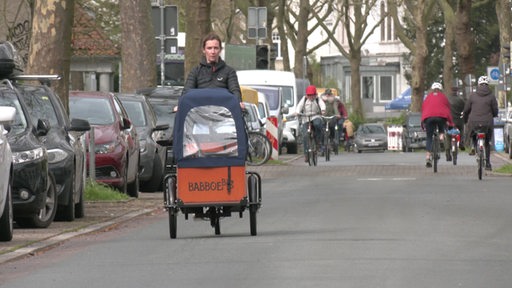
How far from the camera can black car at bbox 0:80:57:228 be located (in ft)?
54.4

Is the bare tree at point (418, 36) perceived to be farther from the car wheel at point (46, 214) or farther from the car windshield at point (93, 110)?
the car wheel at point (46, 214)

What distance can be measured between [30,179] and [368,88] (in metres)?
111

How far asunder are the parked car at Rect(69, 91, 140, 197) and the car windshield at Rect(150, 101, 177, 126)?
526cm

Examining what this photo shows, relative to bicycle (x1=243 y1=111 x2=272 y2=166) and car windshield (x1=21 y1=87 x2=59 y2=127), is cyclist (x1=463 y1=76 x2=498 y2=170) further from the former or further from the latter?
car windshield (x1=21 y1=87 x2=59 y2=127)

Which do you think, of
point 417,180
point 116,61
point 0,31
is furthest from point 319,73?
point 417,180

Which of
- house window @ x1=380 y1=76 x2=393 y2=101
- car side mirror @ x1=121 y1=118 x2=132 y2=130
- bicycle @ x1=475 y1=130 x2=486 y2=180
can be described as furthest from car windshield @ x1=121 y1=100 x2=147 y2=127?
house window @ x1=380 y1=76 x2=393 y2=101

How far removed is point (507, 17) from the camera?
59.3m

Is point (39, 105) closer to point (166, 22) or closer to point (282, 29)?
point (166, 22)

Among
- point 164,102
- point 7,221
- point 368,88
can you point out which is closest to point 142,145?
point 164,102

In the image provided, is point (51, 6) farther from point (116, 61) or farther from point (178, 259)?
point (116, 61)

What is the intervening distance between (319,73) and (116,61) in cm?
6703

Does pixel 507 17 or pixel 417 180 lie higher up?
pixel 507 17

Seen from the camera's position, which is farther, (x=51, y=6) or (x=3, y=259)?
(x=51, y=6)

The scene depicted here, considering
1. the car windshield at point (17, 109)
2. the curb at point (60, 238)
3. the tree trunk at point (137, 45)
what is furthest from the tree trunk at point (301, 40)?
the car windshield at point (17, 109)
